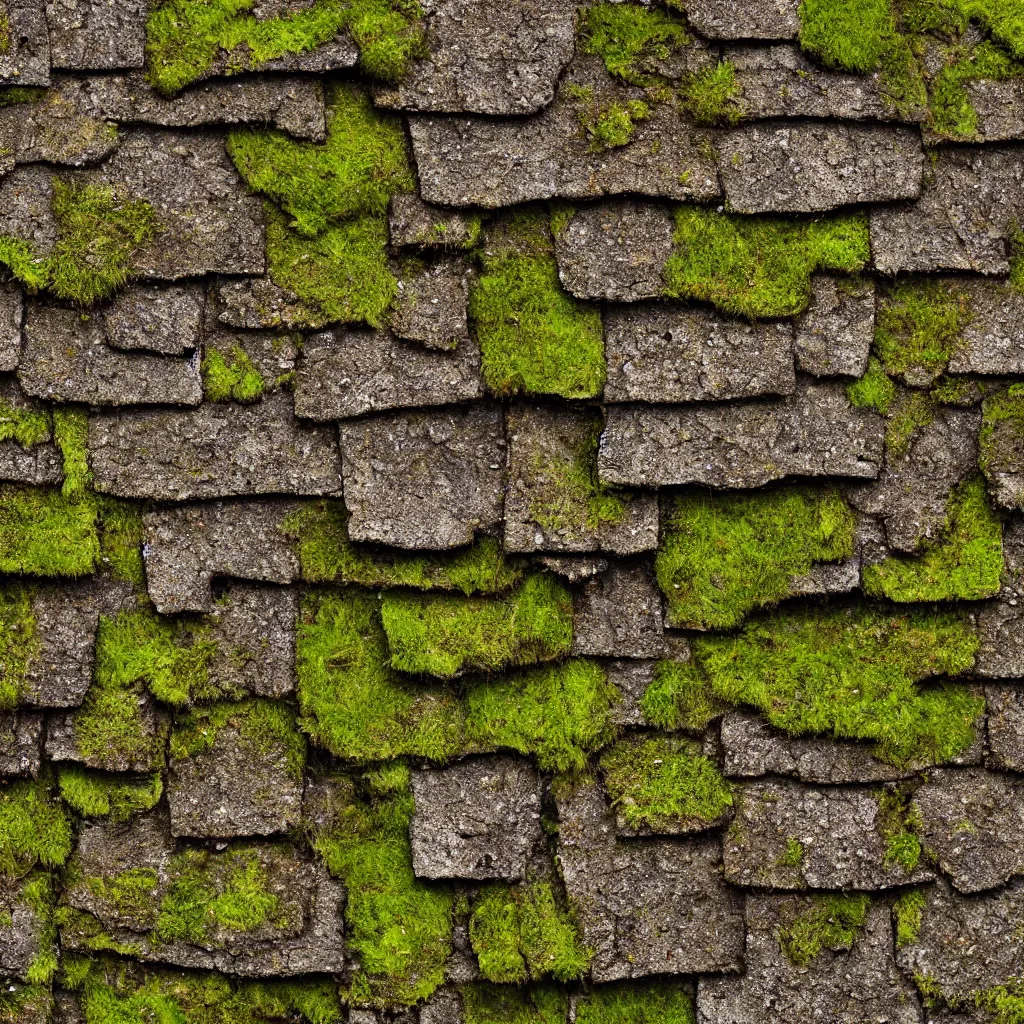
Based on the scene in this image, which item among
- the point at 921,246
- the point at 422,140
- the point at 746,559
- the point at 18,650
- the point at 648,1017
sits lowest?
the point at 648,1017

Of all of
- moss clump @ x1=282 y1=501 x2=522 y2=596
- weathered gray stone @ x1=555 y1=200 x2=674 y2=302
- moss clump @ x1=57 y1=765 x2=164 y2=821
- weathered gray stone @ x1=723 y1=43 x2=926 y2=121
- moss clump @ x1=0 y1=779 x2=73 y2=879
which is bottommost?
moss clump @ x1=0 y1=779 x2=73 y2=879

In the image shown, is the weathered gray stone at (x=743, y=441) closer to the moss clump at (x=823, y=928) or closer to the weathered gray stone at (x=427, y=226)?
the weathered gray stone at (x=427, y=226)

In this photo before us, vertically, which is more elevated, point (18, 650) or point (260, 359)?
point (260, 359)

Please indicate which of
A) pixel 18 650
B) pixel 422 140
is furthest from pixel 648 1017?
pixel 422 140

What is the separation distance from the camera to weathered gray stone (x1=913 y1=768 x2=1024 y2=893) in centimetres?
275

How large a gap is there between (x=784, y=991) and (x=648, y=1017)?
0.32 metres

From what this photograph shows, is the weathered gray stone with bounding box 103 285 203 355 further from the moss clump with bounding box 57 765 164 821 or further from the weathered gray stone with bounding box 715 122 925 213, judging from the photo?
the weathered gray stone with bounding box 715 122 925 213

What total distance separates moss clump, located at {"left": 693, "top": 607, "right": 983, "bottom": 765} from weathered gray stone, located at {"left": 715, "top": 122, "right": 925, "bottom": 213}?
0.99 meters

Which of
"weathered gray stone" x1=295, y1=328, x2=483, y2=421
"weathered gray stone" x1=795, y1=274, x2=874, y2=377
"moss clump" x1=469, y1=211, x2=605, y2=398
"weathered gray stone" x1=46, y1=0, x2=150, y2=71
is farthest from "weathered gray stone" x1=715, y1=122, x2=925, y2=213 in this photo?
"weathered gray stone" x1=46, y1=0, x2=150, y2=71

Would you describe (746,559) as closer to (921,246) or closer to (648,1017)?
(921,246)

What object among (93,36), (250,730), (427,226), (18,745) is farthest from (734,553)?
(93,36)

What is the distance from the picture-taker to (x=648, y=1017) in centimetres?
274

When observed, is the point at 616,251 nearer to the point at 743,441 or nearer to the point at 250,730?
the point at 743,441

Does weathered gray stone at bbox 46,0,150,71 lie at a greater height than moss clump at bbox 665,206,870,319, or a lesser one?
greater
